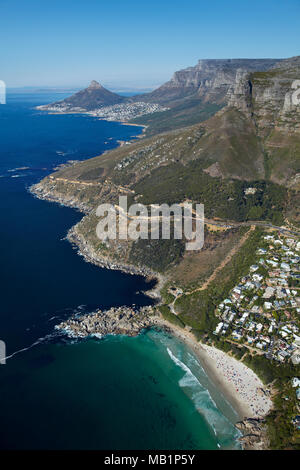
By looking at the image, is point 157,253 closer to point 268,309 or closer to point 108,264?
point 108,264

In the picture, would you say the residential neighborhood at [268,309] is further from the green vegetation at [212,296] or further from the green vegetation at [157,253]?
the green vegetation at [157,253]

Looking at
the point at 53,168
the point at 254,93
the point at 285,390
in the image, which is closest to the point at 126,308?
the point at 285,390

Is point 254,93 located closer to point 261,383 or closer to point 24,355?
point 261,383
